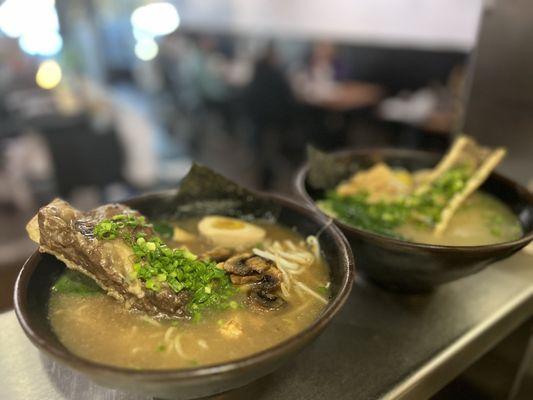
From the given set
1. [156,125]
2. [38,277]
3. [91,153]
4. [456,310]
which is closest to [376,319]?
[456,310]

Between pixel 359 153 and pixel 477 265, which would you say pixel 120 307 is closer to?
pixel 477 265

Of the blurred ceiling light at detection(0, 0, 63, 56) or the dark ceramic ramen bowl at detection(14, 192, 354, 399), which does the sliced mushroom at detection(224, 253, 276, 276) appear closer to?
the dark ceramic ramen bowl at detection(14, 192, 354, 399)

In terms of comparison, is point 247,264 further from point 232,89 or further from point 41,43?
point 232,89

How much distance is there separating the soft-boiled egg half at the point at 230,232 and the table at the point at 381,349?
48 cm

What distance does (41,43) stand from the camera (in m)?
6.23

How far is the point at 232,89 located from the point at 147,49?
255 cm

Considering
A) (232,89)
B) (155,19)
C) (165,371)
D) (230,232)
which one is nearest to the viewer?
(165,371)

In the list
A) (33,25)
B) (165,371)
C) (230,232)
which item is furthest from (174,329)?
(33,25)

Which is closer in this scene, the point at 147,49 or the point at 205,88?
the point at 205,88

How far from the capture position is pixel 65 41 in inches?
259

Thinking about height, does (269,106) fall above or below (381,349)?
below

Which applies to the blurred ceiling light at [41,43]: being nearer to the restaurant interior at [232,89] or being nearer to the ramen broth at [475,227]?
the restaurant interior at [232,89]

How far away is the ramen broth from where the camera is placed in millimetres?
1920

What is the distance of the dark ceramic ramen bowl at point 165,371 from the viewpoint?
0.96m
